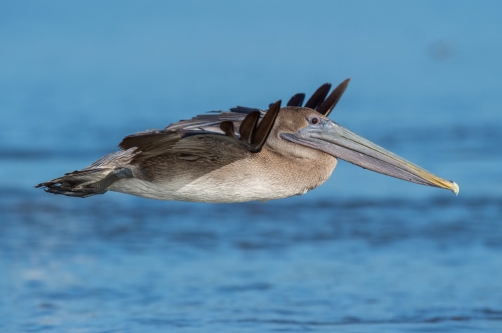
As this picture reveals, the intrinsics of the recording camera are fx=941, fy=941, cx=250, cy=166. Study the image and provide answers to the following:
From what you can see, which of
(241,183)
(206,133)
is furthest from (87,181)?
(206,133)

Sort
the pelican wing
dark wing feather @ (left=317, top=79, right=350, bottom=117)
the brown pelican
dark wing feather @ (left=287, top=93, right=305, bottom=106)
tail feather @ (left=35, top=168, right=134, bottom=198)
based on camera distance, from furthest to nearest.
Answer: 1. dark wing feather @ (left=287, top=93, right=305, bottom=106)
2. dark wing feather @ (left=317, top=79, right=350, bottom=117)
3. tail feather @ (left=35, top=168, right=134, bottom=198)
4. the brown pelican
5. the pelican wing

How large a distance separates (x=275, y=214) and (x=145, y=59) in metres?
9.85

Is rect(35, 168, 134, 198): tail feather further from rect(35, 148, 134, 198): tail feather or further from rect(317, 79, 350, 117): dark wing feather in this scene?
rect(317, 79, 350, 117): dark wing feather

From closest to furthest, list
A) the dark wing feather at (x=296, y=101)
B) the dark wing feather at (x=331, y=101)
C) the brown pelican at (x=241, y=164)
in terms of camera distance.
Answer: the brown pelican at (x=241, y=164) < the dark wing feather at (x=331, y=101) < the dark wing feather at (x=296, y=101)

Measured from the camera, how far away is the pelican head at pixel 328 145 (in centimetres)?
593

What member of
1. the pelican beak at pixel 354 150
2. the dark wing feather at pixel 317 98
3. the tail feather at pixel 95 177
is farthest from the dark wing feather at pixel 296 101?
the tail feather at pixel 95 177

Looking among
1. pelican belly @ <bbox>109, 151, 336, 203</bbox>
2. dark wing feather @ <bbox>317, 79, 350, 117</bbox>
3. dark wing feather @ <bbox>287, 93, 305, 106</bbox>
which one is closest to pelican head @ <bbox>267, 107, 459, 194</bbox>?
pelican belly @ <bbox>109, 151, 336, 203</bbox>

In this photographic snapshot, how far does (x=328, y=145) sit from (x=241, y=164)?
0.62 meters

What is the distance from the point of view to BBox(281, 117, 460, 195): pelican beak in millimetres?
5934

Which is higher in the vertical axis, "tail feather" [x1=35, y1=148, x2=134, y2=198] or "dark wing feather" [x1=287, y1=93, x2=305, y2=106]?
"dark wing feather" [x1=287, y1=93, x2=305, y2=106]

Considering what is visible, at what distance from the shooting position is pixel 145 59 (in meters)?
19.7

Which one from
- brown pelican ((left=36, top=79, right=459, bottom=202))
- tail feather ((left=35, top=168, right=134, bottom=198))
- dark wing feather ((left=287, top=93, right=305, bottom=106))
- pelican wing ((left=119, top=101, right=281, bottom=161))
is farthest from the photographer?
dark wing feather ((left=287, top=93, right=305, bottom=106))

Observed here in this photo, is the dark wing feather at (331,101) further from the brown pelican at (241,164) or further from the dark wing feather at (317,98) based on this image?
the brown pelican at (241,164)

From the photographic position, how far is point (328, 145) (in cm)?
597
